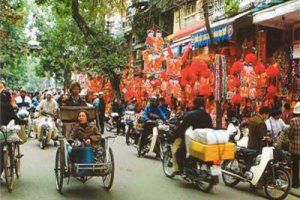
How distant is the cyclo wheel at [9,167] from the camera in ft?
28.7

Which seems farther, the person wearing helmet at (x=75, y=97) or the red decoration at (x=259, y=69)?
the red decoration at (x=259, y=69)

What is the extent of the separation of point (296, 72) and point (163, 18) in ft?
58.1

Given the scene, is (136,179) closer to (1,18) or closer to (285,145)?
(285,145)

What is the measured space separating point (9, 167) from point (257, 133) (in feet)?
15.7

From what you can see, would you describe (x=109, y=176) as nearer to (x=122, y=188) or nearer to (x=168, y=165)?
(x=122, y=188)

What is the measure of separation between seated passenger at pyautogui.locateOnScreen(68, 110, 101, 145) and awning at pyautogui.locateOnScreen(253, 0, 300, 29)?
775cm

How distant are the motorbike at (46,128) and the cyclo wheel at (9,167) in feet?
22.0

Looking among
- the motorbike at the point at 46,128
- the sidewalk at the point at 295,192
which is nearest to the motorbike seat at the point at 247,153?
the sidewalk at the point at 295,192

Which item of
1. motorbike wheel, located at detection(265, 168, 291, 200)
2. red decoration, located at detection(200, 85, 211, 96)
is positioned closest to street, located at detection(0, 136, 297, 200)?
motorbike wheel, located at detection(265, 168, 291, 200)

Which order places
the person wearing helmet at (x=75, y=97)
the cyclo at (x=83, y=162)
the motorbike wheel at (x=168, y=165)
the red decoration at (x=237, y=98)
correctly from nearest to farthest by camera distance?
the cyclo at (x=83, y=162)
the person wearing helmet at (x=75, y=97)
the motorbike wheel at (x=168, y=165)
the red decoration at (x=237, y=98)

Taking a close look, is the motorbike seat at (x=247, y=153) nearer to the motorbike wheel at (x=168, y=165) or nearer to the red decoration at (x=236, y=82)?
the motorbike wheel at (x=168, y=165)

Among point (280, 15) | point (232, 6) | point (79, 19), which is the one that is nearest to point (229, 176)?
point (280, 15)

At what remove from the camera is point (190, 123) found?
9.95 metres

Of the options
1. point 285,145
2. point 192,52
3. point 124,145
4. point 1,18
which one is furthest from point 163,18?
point 285,145
